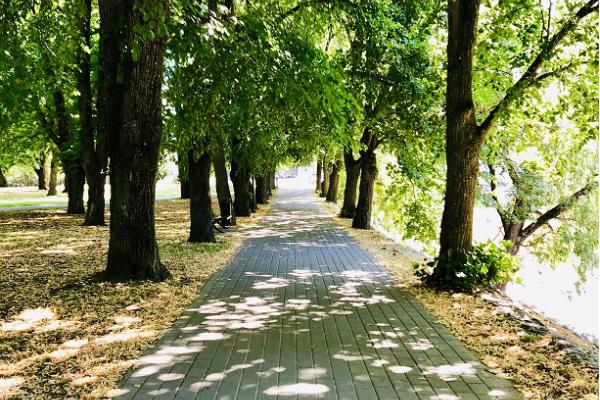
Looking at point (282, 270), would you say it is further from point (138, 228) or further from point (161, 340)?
point (161, 340)

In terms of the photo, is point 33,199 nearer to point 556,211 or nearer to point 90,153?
point 90,153

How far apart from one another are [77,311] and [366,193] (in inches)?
566

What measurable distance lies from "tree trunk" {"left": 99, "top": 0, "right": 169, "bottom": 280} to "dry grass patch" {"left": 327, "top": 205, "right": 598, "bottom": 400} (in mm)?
4797

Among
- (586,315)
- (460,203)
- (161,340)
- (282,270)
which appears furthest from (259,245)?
(586,315)

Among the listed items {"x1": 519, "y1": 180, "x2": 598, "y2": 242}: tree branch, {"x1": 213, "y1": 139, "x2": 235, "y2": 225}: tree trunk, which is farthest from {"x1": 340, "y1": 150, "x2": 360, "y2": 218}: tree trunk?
{"x1": 519, "y1": 180, "x2": 598, "y2": 242}: tree branch

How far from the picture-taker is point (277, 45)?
9836mm

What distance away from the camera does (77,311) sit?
7176mm

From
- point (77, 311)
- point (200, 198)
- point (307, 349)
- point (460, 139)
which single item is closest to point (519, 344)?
point (307, 349)

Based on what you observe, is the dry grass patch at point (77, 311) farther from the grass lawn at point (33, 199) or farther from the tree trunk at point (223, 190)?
the grass lawn at point (33, 199)

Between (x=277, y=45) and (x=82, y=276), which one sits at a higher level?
(x=277, y=45)

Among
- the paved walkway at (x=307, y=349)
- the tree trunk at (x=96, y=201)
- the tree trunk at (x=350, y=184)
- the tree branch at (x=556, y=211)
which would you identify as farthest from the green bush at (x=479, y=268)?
the tree trunk at (x=350, y=184)

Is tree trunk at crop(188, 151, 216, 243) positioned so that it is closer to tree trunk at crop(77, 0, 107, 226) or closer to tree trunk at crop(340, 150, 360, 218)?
tree trunk at crop(77, 0, 107, 226)

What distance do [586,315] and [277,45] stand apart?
43.1 ft

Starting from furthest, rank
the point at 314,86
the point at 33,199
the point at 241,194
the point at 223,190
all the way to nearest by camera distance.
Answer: the point at 33,199
the point at 241,194
the point at 223,190
the point at 314,86
